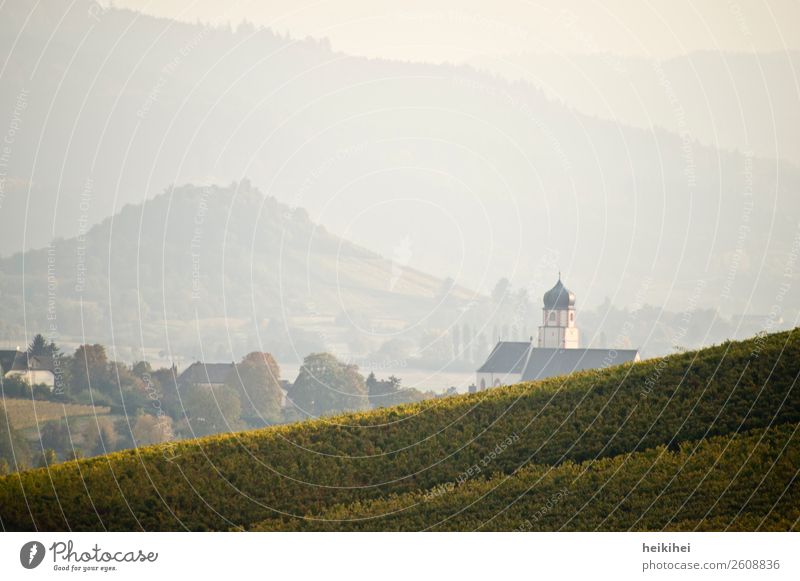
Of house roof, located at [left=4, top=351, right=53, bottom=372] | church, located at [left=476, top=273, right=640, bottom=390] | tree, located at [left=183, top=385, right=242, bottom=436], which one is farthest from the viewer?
church, located at [left=476, top=273, right=640, bottom=390]

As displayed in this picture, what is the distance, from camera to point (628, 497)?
25.8m

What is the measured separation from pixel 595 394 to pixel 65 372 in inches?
3200

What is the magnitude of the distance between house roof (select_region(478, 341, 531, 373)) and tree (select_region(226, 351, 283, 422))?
21.0m

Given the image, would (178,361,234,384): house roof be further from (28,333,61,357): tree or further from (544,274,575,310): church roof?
(544,274,575,310): church roof

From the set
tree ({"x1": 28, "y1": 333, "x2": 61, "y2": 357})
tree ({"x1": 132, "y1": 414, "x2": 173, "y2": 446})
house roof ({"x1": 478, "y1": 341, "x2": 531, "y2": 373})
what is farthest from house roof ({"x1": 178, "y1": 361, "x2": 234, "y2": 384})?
house roof ({"x1": 478, "y1": 341, "x2": 531, "y2": 373})

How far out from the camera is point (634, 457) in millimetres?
27516

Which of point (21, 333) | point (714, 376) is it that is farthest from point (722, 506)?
point (21, 333)

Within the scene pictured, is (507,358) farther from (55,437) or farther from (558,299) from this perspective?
(55,437)

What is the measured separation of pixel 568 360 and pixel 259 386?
3162cm

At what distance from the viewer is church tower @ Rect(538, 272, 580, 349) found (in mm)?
116500

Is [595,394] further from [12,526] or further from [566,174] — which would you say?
[566,174]

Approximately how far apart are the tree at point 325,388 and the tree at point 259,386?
11.7ft

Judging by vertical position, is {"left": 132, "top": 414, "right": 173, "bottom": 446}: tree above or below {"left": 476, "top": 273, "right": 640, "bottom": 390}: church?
below

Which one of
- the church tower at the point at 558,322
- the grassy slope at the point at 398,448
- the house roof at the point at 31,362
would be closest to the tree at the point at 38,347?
the house roof at the point at 31,362
